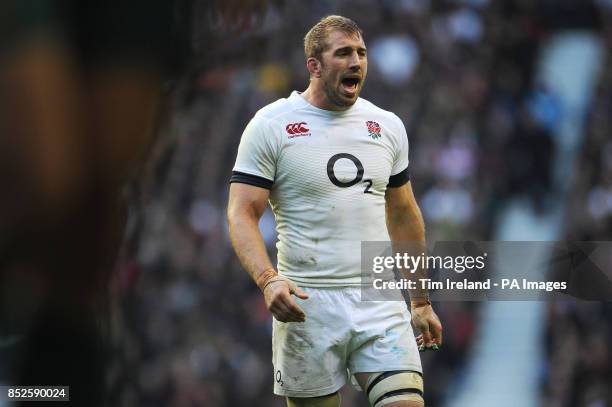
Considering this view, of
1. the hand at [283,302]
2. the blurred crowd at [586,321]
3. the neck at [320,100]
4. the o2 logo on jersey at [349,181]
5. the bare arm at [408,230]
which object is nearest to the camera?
the hand at [283,302]

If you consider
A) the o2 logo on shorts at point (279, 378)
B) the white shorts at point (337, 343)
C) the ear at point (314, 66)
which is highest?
the ear at point (314, 66)

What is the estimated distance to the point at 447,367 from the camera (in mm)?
9305

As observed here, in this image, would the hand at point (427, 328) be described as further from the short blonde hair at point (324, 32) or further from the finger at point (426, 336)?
the short blonde hair at point (324, 32)

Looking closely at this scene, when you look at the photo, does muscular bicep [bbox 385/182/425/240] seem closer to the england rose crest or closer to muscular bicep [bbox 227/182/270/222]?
the england rose crest

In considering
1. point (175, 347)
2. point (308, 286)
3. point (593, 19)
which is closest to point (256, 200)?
point (308, 286)

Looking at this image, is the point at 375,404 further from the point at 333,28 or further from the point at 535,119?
the point at 535,119

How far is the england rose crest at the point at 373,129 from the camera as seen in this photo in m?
4.16

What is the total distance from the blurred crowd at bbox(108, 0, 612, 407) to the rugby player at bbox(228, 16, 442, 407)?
4614 mm

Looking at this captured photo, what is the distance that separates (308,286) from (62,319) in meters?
3.02

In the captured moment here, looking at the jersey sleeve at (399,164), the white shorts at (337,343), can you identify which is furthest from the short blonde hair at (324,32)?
the white shorts at (337,343)

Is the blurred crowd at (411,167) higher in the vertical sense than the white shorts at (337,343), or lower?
higher

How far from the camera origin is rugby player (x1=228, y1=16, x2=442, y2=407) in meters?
3.94

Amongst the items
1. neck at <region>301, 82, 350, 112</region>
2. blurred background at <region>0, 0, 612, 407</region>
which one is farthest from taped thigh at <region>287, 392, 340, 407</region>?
blurred background at <region>0, 0, 612, 407</region>

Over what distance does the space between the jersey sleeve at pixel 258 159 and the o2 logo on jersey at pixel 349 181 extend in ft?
0.77
